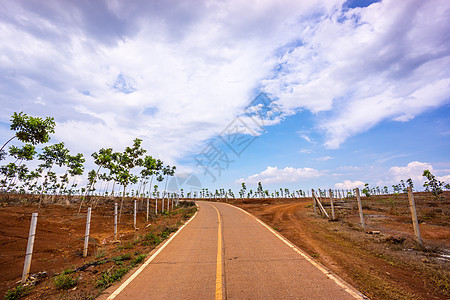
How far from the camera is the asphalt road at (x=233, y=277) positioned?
443 cm

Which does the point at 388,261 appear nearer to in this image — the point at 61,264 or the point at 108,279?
the point at 108,279

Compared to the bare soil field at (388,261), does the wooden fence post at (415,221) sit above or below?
above

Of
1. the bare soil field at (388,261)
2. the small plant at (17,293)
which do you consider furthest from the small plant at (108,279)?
the bare soil field at (388,261)

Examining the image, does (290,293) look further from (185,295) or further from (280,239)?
(280,239)

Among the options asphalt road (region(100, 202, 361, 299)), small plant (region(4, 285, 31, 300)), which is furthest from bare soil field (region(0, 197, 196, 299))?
asphalt road (region(100, 202, 361, 299))

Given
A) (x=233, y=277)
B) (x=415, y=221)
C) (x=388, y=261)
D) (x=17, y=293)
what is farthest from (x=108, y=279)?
(x=415, y=221)

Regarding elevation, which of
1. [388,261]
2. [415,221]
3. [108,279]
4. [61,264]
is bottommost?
[61,264]

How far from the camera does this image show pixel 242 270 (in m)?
5.82

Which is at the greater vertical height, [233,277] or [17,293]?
[233,277]

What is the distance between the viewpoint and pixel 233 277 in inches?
209

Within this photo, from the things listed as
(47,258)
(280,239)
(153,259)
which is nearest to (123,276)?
(153,259)

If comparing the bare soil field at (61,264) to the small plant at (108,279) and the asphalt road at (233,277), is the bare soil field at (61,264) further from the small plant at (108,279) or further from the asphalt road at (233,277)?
the asphalt road at (233,277)

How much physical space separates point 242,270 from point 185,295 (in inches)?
76.4

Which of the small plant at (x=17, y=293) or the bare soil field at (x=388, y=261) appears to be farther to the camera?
the small plant at (x=17, y=293)
